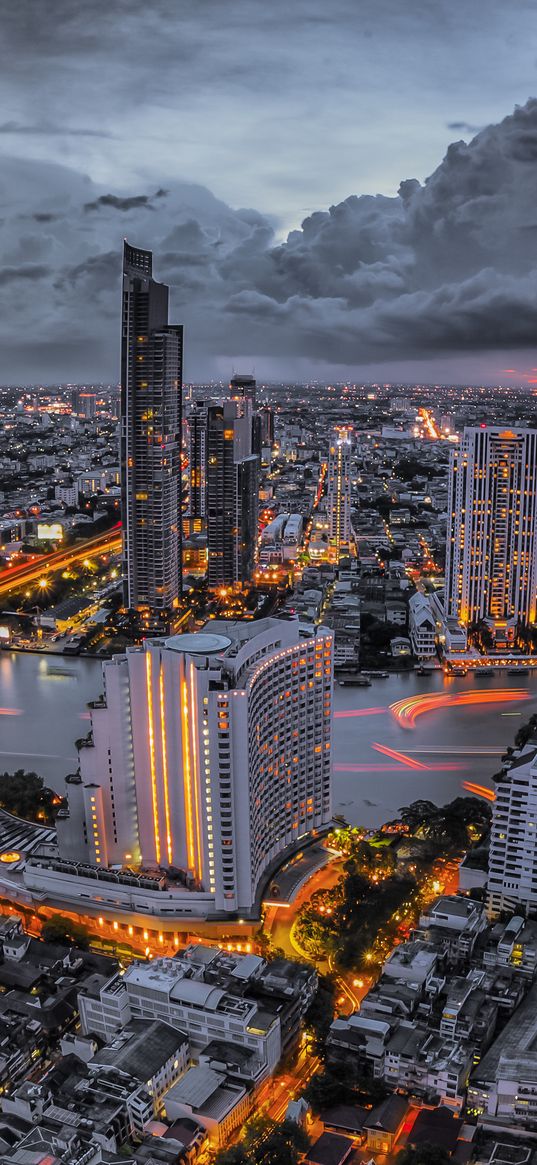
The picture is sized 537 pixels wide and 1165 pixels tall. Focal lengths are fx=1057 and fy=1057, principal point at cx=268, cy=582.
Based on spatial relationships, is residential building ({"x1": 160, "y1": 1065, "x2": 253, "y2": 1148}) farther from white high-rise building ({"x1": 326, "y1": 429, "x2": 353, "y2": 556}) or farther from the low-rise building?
white high-rise building ({"x1": 326, "y1": 429, "x2": 353, "y2": 556})

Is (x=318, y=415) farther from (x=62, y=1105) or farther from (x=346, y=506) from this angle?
(x=62, y=1105)

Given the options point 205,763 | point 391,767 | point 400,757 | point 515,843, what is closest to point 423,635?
point 400,757

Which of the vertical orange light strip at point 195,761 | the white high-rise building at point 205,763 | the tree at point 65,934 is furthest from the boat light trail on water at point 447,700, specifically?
the tree at point 65,934

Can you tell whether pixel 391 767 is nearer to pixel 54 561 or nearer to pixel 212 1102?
pixel 212 1102

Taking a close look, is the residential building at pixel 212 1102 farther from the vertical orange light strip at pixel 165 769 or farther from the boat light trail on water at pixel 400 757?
the boat light trail on water at pixel 400 757

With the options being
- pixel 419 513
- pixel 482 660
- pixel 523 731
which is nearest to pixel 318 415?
pixel 419 513

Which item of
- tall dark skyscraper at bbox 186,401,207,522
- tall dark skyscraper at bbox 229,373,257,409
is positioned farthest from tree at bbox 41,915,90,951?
tall dark skyscraper at bbox 229,373,257,409

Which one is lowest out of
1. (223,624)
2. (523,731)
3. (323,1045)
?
(323,1045)

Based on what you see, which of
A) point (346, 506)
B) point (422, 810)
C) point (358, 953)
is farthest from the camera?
point (346, 506)
